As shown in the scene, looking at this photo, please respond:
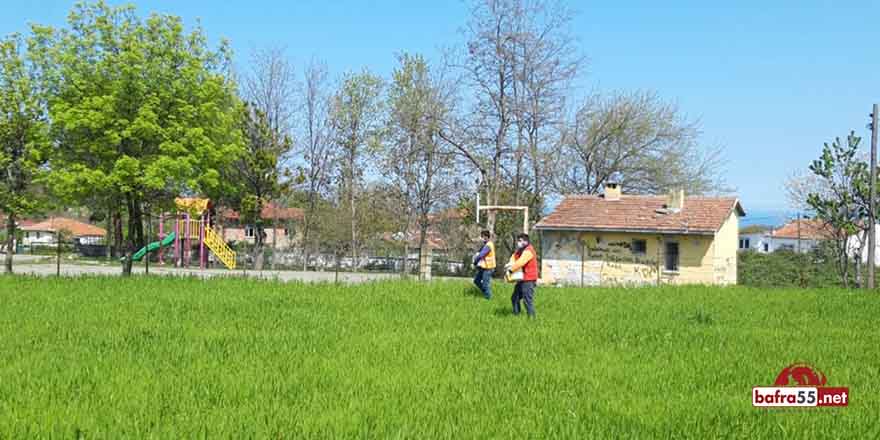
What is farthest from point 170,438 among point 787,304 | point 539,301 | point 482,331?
point 787,304

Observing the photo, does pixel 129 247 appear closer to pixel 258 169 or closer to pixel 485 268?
pixel 485 268

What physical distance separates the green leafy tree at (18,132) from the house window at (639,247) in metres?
23.2

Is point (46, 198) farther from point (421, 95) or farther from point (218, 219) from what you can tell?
point (218, 219)

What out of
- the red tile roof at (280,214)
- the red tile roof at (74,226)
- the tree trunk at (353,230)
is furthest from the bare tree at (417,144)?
the red tile roof at (74,226)

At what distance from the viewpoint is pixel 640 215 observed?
110 ft

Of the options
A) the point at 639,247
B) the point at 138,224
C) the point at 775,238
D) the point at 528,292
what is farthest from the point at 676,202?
the point at 775,238

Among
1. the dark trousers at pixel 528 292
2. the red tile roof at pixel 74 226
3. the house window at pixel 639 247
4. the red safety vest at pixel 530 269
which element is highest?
the red tile roof at pixel 74 226

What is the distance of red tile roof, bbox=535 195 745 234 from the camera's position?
32.3 meters

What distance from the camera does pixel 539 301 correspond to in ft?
55.8

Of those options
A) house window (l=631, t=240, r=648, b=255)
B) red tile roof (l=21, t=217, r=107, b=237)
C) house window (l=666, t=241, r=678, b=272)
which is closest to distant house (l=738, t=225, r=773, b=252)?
house window (l=666, t=241, r=678, b=272)

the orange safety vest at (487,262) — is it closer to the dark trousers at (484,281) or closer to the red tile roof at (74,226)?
the dark trousers at (484,281)

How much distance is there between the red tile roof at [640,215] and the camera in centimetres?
3231

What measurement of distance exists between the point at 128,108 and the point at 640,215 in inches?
833

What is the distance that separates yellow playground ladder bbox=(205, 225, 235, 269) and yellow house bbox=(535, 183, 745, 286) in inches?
765
